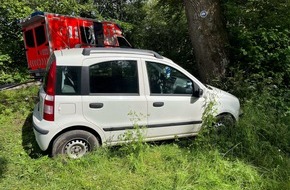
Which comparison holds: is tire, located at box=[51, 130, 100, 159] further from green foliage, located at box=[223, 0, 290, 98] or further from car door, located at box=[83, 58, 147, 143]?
green foliage, located at box=[223, 0, 290, 98]

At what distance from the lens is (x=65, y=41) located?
9805 mm

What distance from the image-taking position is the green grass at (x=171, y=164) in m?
3.70

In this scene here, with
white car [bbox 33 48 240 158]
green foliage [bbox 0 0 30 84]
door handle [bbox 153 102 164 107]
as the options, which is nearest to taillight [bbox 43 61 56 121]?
white car [bbox 33 48 240 158]

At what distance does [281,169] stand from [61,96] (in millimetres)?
3192

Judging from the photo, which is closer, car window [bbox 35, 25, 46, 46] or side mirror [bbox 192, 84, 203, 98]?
side mirror [bbox 192, 84, 203, 98]

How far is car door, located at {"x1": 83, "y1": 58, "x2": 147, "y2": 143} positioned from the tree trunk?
9.81 feet

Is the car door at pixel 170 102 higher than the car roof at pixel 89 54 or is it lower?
lower

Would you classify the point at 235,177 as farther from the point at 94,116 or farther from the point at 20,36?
the point at 20,36

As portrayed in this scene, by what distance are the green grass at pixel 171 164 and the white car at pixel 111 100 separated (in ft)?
0.85

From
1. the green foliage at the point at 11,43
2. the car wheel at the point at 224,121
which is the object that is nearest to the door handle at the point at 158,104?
the car wheel at the point at 224,121

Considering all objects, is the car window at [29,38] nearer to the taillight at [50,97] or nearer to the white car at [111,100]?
the white car at [111,100]

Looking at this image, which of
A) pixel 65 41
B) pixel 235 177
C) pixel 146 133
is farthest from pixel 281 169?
pixel 65 41

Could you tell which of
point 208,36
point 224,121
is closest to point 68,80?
point 224,121

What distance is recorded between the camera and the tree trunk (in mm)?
6926
